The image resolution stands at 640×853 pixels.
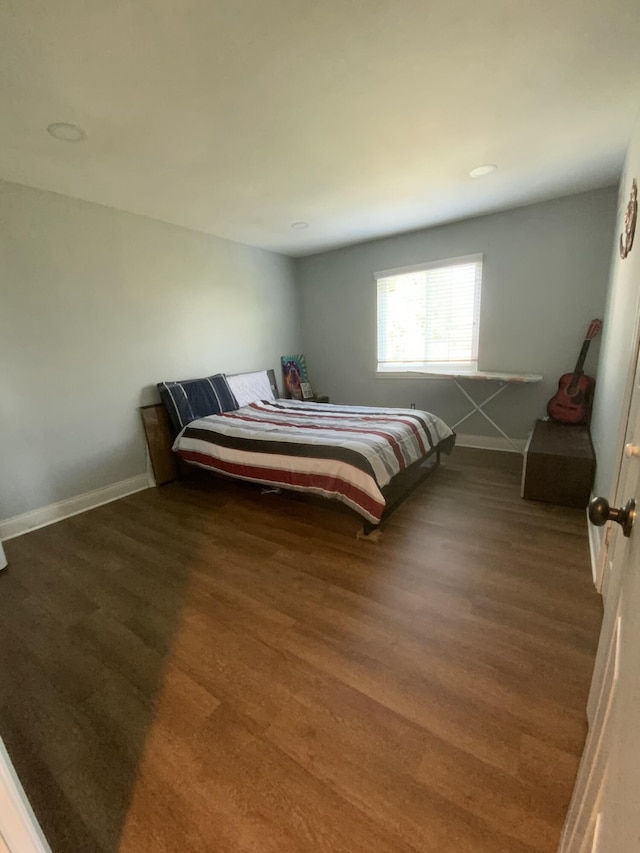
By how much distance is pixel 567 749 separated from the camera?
41.5 inches

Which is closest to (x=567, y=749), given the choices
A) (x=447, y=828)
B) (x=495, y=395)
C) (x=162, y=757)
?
(x=447, y=828)

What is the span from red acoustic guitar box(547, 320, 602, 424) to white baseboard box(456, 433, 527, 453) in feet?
1.68

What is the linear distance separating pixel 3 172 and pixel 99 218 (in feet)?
2.02

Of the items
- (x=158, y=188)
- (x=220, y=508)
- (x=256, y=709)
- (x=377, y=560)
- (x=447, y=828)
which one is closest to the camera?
(x=447, y=828)

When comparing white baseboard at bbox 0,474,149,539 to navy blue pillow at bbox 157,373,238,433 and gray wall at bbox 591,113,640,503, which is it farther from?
gray wall at bbox 591,113,640,503

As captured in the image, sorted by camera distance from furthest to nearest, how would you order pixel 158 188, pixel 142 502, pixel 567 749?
pixel 142 502
pixel 158 188
pixel 567 749

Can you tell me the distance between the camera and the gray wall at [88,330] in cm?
242

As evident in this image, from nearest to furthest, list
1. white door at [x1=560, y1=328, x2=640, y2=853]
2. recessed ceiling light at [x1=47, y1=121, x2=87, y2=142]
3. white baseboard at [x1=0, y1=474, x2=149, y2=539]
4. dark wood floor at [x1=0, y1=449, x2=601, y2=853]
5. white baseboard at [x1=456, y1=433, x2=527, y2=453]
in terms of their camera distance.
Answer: white door at [x1=560, y1=328, x2=640, y2=853] → dark wood floor at [x1=0, y1=449, x2=601, y2=853] → recessed ceiling light at [x1=47, y1=121, x2=87, y2=142] → white baseboard at [x1=0, y1=474, x2=149, y2=539] → white baseboard at [x1=456, y1=433, x2=527, y2=453]

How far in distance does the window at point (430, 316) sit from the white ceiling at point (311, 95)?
97 centimetres

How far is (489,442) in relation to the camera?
3.76m

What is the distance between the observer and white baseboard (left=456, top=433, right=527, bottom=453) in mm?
3602

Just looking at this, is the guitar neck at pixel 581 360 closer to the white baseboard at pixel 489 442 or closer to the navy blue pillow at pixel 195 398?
the white baseboard at pixel 489 442

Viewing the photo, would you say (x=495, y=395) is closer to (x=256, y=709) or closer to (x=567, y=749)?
(x=567, y=749)

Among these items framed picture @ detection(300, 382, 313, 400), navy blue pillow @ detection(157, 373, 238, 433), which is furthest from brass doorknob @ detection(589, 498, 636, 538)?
framed picture @ detection(300, 382, 313, 400)
